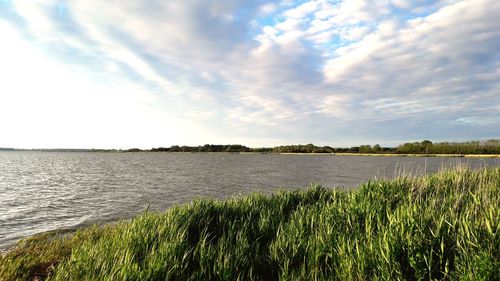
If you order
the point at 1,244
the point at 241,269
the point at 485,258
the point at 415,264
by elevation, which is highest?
the point at 485,258

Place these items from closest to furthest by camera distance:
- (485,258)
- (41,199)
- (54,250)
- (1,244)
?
(485,258) < (54,250) < (1,244) < (41,199)

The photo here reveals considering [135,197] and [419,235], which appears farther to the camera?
[135,197]

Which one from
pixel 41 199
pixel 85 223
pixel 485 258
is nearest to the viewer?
pixel 485 258

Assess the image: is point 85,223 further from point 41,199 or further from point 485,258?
point 485,258

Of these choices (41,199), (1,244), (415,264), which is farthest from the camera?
(41,199)

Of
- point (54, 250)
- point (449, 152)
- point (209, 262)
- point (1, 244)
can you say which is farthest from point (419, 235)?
point (449, 152)

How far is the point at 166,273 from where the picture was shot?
16.9 feet

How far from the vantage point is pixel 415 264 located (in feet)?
15.8

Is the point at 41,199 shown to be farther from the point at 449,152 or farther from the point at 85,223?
the point at 449,152

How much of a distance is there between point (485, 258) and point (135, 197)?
73.5 feet

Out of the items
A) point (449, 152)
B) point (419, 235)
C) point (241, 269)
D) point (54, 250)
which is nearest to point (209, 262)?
point (241, 269)

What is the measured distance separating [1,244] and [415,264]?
47.7ft

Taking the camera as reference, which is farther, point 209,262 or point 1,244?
point 1,244

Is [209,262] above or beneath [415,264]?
beneath
